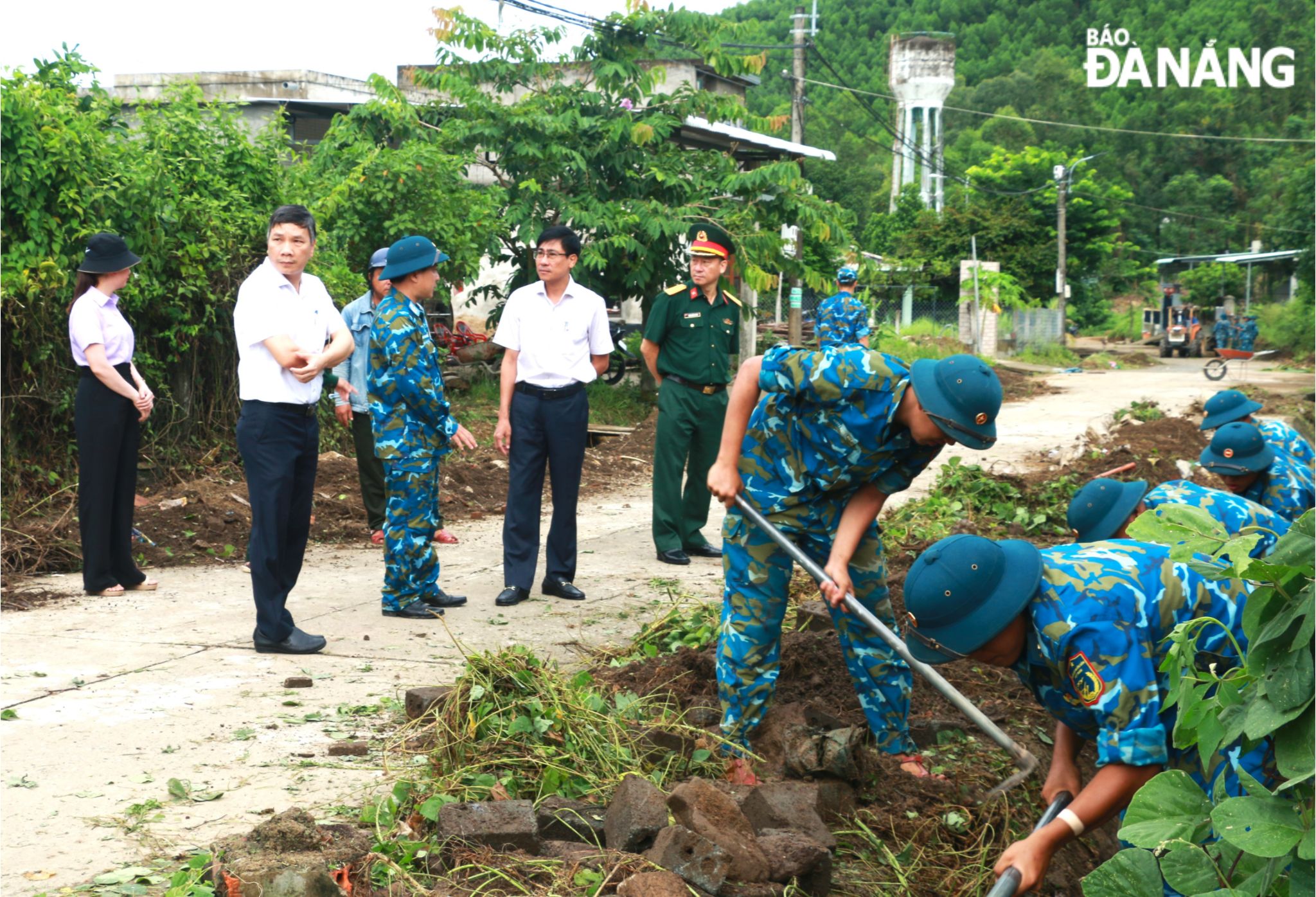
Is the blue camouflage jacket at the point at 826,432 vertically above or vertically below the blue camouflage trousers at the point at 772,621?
above

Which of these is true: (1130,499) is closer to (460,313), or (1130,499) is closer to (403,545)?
(403,545)

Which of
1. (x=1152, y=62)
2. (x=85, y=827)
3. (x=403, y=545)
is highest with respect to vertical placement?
(x=1152, y=62)

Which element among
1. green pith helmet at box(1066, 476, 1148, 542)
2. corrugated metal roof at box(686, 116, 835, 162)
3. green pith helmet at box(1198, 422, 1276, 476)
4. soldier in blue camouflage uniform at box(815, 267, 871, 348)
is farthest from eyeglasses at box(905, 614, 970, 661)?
corrugated metal roof at box(686, 116, 835, 162)

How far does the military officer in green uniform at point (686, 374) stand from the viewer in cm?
772

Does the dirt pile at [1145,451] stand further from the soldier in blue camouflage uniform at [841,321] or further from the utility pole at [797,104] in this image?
the utility pole at [797,104]

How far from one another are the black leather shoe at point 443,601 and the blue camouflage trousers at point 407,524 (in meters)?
0.17

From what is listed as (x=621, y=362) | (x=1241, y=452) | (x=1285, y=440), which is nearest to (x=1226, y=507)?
(x=1241, y=452)

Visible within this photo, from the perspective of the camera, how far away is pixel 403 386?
6.22 meters

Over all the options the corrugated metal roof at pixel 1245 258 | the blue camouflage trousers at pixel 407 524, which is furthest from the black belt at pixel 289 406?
the corrugated metal roof at pixel 1245 258

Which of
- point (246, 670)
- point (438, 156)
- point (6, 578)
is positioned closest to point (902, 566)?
point (246, 670)

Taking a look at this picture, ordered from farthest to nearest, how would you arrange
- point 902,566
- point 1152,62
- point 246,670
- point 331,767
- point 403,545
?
point 1152,62
point 902,566
point 403,545
point 246,670
point 331,767

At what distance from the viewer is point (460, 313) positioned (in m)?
21.8

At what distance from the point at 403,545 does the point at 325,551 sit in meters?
2.00

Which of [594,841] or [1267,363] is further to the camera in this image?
[1267,363]
